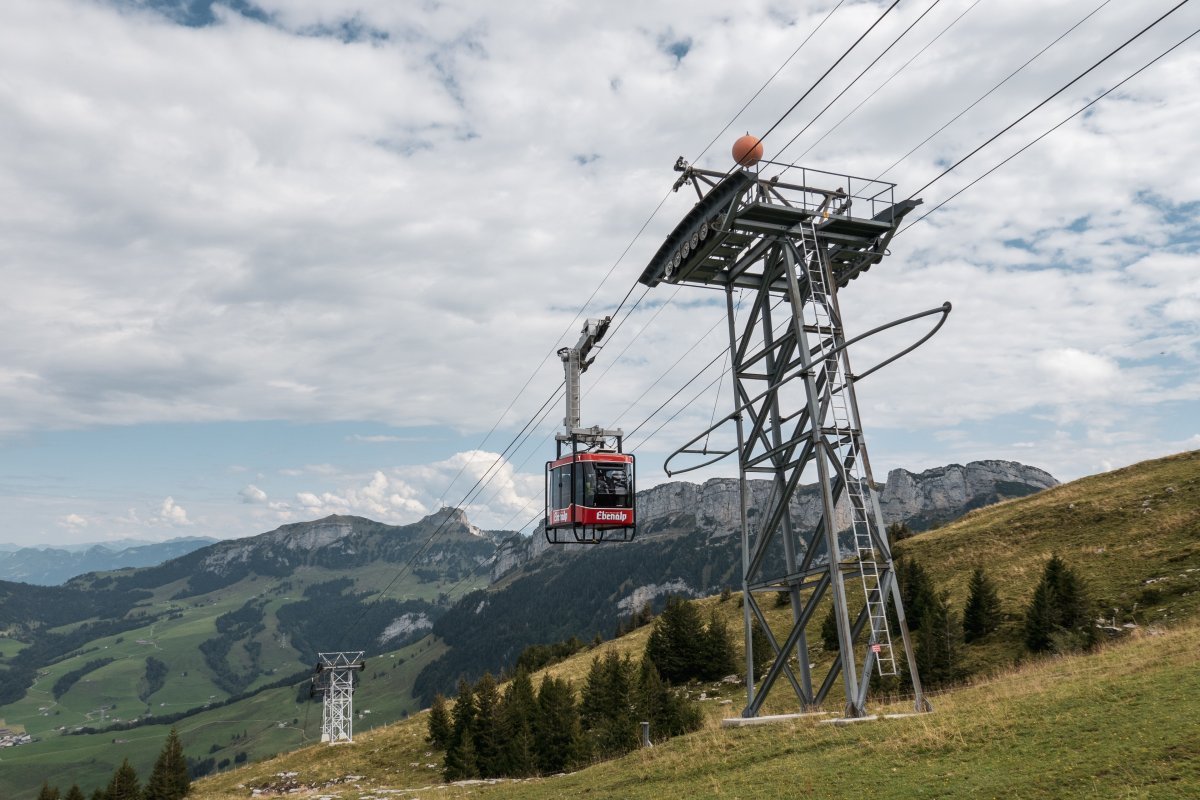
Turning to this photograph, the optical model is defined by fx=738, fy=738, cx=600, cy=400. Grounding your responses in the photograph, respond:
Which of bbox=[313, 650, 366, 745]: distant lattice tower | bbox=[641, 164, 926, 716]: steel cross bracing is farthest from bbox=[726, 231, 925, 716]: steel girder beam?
bbox=[313, 650, 366, 745]: distant lattice tower

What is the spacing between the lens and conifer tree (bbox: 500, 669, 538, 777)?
45.2 m

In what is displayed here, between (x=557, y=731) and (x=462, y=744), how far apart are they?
6.66m

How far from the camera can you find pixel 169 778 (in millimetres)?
54594

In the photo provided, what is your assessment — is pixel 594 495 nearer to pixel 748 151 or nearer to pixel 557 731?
pixel 748 151

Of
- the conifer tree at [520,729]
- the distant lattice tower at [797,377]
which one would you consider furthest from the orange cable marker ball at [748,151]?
A: the conifer tree at [520,729]

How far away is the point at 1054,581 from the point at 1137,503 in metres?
19.9

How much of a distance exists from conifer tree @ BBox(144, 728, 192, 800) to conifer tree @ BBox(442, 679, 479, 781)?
20713 mm

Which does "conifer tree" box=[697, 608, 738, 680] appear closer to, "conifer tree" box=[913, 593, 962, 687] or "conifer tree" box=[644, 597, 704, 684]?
"conifer tree" box=[644, 597, 704, 684]

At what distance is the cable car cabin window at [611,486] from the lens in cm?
3334

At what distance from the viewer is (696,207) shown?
27.5 m

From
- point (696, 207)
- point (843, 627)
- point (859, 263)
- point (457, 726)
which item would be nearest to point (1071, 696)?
point (843, 627)

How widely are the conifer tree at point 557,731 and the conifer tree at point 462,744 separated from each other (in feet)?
14.9

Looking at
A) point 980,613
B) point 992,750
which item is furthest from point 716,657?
point 992,750

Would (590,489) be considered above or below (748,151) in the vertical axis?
below
